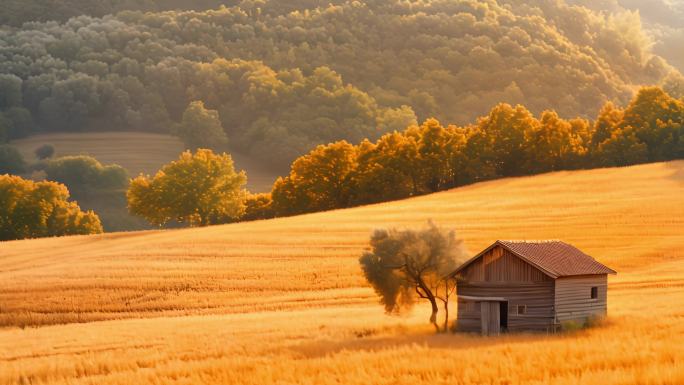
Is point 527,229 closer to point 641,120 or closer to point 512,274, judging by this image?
point 512,274

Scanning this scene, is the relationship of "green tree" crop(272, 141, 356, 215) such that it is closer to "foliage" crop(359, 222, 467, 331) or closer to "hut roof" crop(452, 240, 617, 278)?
"foliage" crop(359, 222, 467, 331)

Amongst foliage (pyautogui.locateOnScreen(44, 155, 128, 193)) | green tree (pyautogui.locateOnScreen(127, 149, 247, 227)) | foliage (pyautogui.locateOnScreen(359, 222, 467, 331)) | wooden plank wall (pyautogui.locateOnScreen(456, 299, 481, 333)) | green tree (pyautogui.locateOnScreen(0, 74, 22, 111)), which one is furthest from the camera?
green tree (pyautogui.locateOnScreen(0, 74, 22, 111))

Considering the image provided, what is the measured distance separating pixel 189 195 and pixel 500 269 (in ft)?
203

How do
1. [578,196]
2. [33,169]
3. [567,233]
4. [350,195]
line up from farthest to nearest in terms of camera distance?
1. [33,169]
2. [350,195]
3. [578,196]
4. [567,233]

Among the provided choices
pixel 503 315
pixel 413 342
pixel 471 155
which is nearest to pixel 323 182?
pixel 471 155

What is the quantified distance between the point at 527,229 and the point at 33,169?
108m

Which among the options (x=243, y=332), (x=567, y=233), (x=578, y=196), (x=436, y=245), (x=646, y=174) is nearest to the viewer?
(x=243, y=332)

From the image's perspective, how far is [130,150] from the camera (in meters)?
169

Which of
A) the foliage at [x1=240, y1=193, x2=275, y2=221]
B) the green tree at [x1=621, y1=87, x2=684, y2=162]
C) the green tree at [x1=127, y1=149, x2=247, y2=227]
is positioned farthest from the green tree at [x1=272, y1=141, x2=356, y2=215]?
the green tree at [x1=621, y1=87, x2=684, y2=162]

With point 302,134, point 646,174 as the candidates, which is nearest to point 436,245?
point 646,174

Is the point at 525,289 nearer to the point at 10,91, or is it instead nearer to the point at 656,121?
the point at 656,121

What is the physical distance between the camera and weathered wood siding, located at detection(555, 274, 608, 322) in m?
39.8

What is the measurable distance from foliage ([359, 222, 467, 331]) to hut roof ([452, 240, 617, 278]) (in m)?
1.13

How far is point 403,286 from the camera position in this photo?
42594mm
